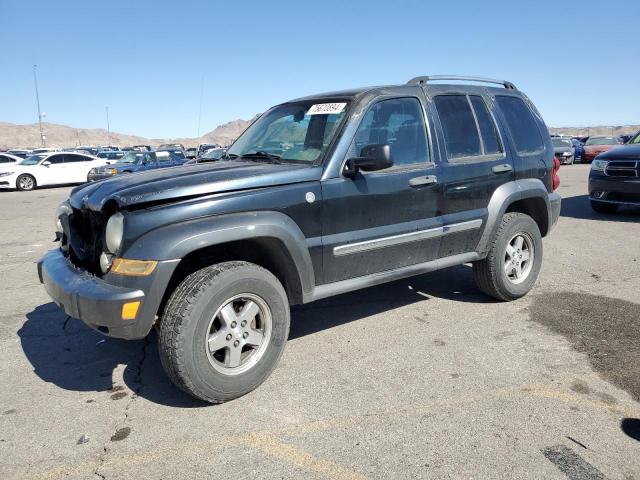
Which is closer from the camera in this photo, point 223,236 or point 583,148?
point 223,236

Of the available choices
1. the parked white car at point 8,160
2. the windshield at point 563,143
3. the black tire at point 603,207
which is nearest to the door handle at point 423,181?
the black tire at point 603,207

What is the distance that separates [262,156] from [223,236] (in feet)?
4.01

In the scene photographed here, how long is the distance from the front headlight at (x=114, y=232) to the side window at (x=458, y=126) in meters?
2.66

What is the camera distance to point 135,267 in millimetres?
2994

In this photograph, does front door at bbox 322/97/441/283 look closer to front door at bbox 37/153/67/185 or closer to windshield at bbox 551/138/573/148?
front door at bbox 37/153/67/185

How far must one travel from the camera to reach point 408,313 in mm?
4965

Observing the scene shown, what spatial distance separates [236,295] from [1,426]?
1.57m

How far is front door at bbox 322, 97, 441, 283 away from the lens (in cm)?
375

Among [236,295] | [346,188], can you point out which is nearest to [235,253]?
[236,295]

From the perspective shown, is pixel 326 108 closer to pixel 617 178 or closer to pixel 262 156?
pixel 262 156

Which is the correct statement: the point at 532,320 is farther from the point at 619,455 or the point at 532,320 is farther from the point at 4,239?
the point at 4,239

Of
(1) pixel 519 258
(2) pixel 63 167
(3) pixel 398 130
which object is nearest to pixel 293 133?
(3) pixel 398 130

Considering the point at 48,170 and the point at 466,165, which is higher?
the point at 466,165

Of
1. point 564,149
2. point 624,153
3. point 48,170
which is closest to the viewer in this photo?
point 624,153
